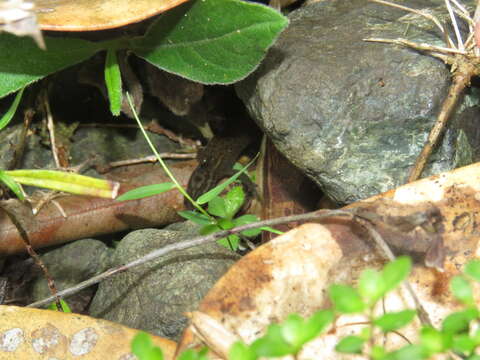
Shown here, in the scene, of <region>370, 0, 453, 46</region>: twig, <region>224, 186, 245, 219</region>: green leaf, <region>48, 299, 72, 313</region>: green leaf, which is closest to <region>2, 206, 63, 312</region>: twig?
<region>48, 299, 72, 313</region>: green leaf

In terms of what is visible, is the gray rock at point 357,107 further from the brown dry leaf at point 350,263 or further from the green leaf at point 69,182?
the green leaf at point 69,182

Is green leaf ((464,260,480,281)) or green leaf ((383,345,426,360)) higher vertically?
green leaf ((464,260,480,281))

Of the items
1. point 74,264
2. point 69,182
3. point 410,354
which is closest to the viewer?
point 410,354

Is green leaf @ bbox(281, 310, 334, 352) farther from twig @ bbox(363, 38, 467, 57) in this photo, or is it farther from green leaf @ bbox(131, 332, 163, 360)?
twig @ bbox(363, 38, 467, 57)

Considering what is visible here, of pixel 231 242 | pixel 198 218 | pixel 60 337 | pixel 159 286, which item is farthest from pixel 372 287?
pixel 198 218

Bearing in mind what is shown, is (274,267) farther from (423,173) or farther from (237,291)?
(423,173)

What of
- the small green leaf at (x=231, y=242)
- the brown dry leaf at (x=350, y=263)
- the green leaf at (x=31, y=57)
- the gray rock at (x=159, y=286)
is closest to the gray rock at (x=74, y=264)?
the gray rock at (x=159, y=286)

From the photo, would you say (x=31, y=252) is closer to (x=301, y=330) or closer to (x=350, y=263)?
(x=350, y=263)
